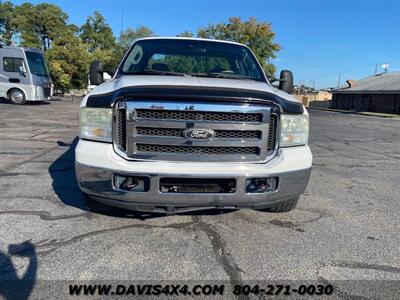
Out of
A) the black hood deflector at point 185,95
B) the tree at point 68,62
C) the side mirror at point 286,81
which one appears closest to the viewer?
the black hood deflector at point 185,95

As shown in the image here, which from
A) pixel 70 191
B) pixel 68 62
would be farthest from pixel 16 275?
pixel 68 62

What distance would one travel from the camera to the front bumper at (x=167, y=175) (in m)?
3.24

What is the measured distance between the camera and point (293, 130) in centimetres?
357

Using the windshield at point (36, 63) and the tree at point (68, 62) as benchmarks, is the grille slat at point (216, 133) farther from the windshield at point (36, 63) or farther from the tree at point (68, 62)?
the tree at point (68, 62)

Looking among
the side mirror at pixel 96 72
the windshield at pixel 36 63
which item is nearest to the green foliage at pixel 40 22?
the windshield at pixel 36 63

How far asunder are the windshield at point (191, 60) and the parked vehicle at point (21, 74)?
1875cm

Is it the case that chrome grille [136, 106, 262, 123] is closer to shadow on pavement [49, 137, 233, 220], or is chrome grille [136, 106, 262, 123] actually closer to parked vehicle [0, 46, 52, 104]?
shadow on pavement [49, 137, 233, 220]

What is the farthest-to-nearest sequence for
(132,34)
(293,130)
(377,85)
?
(132,34)
(377,85)
(293,130)

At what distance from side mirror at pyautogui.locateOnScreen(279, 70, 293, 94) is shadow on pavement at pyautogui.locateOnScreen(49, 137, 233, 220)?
2.15 m

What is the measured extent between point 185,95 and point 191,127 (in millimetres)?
276

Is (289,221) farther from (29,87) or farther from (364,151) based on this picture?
(29,87)

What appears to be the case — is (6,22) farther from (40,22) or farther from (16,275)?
(16,275)

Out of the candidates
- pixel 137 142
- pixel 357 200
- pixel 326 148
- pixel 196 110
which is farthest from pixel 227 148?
pixel 326 148

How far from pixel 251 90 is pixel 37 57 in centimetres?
2184
